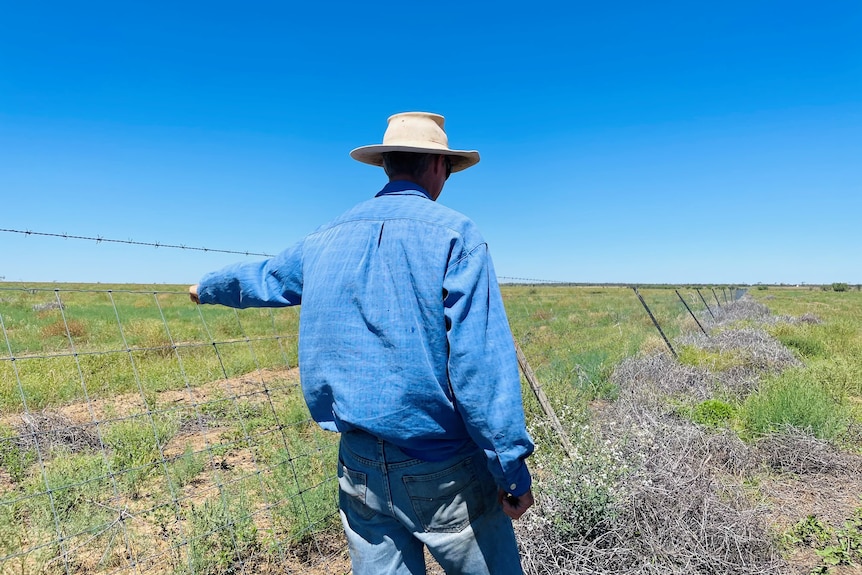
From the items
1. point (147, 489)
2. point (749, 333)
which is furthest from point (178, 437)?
point (749, 333)

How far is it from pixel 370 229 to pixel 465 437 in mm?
641

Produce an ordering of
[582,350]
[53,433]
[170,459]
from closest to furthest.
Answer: [170,459], [53,433], [582,350]

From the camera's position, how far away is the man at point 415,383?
4.44 feet

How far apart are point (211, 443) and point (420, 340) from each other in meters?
4.53

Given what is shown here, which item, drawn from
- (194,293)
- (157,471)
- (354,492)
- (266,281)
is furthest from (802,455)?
(157,471)

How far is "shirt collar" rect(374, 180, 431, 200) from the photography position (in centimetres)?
156

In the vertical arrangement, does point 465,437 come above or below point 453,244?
below

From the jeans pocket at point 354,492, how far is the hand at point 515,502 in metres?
0.38

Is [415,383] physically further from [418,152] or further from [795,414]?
[795,414]

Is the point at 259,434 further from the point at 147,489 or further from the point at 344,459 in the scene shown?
the point at 344,459

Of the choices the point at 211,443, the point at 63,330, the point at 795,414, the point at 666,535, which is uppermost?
the point at 795,414

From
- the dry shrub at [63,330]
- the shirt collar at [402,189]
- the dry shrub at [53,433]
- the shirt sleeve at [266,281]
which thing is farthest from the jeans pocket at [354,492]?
the dry shrub at [63,330]

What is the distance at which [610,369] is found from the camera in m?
7.13

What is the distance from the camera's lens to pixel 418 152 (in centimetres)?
163
